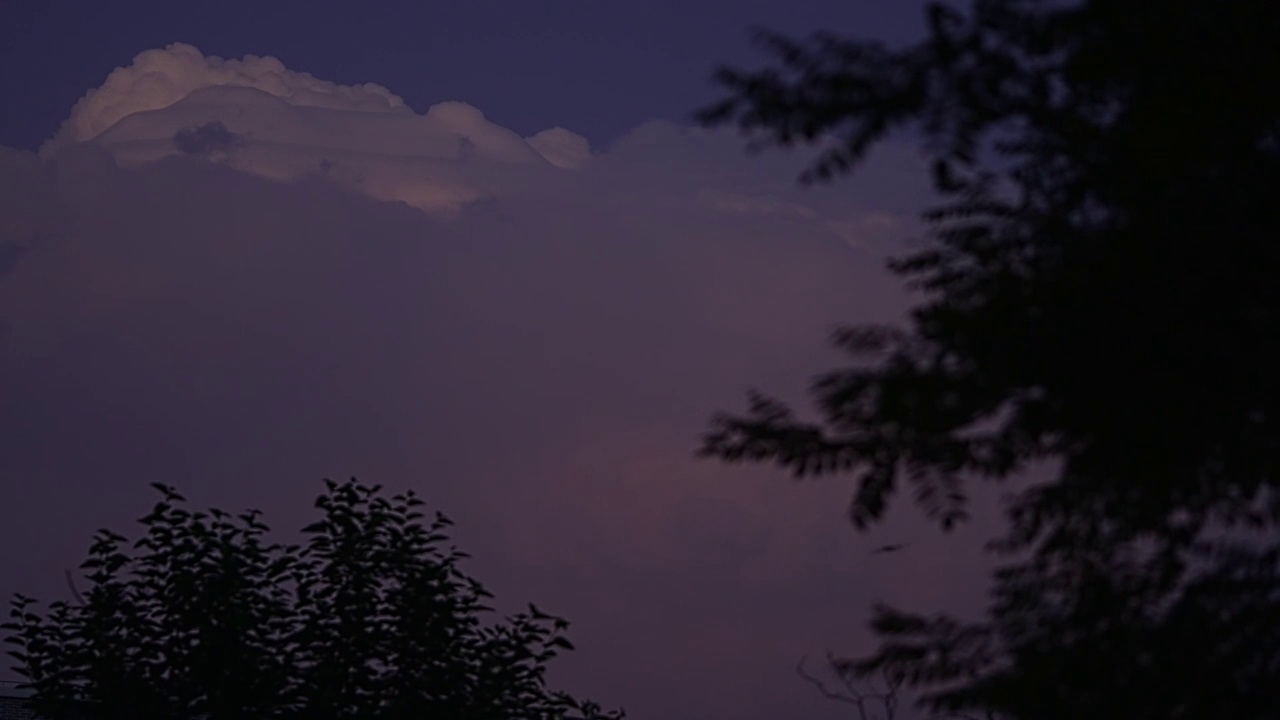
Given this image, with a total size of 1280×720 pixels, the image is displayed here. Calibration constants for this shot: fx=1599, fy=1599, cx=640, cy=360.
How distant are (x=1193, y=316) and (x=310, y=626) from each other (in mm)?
12584

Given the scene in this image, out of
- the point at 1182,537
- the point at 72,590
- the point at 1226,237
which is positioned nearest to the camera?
the point at 1226,237

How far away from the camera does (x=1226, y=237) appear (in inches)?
285

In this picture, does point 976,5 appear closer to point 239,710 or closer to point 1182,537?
point 1182,537

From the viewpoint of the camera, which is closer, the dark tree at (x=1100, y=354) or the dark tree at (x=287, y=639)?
the dark tree at (x=1100, y=354)

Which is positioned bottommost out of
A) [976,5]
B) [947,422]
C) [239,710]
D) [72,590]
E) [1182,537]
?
[1182,537]

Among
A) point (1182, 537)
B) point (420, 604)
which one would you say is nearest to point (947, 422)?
point (1182, 537)

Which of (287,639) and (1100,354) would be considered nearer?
(1100,354)

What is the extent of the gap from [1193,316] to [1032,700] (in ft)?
6.39

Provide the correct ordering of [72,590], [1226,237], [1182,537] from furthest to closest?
[72,590] < [1182,537] < [1226,237]

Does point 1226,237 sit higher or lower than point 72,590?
lower

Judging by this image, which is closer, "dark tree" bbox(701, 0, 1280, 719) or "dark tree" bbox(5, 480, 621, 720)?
"dark tree" bbox(701, 0, 1280, 719)

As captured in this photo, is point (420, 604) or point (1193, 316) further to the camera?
point (420, 604)

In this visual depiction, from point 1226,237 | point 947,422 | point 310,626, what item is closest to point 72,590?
point 310,626

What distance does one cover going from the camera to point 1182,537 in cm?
775
